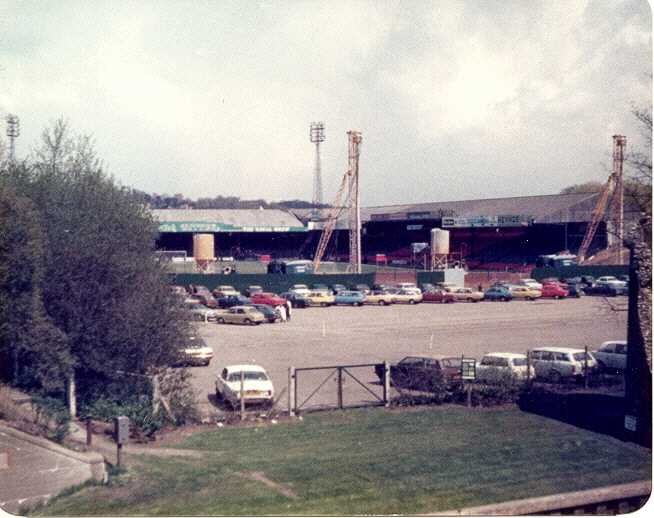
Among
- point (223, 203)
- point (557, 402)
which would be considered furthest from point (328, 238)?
point (557, 402)

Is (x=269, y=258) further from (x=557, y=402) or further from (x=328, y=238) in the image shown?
(x=557, y=402)

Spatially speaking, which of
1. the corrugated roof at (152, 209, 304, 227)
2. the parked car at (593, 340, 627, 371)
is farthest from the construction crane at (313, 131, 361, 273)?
the parked car at (593, 340, 627, 371)

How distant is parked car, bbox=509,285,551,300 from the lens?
148 ft

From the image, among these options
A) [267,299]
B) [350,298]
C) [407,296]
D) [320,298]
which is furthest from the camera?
[407,296]

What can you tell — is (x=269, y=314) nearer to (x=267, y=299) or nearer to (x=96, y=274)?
Result: (x=267, y=299)

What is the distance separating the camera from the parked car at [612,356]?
18.2 m

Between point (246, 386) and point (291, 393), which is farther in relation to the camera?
point (246, 386)

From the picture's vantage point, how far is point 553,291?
45250 mm

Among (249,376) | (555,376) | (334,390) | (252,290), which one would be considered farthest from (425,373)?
(252,290)

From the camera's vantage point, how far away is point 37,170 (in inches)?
538

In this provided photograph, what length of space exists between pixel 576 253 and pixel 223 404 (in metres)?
42.5

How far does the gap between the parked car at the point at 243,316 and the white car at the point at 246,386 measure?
55.7ft

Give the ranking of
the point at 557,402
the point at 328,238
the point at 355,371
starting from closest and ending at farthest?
1. the point at 557,402
2. the point at 355,371
3. the point at 328,238

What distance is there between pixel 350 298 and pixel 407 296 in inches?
147
